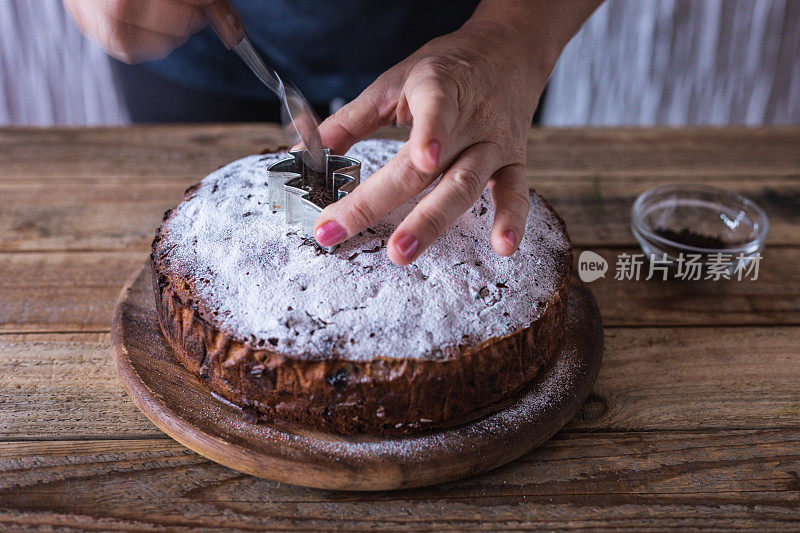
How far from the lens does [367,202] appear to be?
102cm

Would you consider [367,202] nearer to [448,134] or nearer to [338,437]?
[448,134]

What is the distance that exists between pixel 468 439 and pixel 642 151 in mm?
1496

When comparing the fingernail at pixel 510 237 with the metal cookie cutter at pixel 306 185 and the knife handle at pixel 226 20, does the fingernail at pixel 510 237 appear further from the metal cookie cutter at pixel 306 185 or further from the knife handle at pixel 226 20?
the knife handle at pixel 226 20

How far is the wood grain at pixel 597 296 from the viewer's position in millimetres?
1402

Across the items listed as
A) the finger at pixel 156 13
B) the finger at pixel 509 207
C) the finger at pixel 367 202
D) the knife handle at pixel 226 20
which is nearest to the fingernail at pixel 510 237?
the finger at pixel 509 207

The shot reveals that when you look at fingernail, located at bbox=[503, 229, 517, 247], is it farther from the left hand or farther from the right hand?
the right hand

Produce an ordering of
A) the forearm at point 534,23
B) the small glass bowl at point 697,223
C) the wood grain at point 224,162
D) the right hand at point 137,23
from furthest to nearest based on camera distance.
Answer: the wood grain at point 224,162 → the small glass bowl at point 697,223 → the forearm at point 534,23 → the right hand at point 137,23

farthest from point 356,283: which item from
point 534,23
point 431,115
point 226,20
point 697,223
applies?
point 697,223

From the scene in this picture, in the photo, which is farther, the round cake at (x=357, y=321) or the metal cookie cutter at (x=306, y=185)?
the metal cookie cutter at (x=306, y=185)

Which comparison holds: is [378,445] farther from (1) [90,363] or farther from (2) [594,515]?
(1) [90,363]

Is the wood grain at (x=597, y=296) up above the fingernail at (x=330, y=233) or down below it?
below

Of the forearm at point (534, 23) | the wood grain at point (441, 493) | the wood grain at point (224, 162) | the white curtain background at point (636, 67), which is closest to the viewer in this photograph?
the wood grain at point (441, 493)

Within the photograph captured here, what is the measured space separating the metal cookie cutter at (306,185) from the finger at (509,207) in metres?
0.26

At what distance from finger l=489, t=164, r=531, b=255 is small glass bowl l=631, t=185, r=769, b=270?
Result: 55 cm
